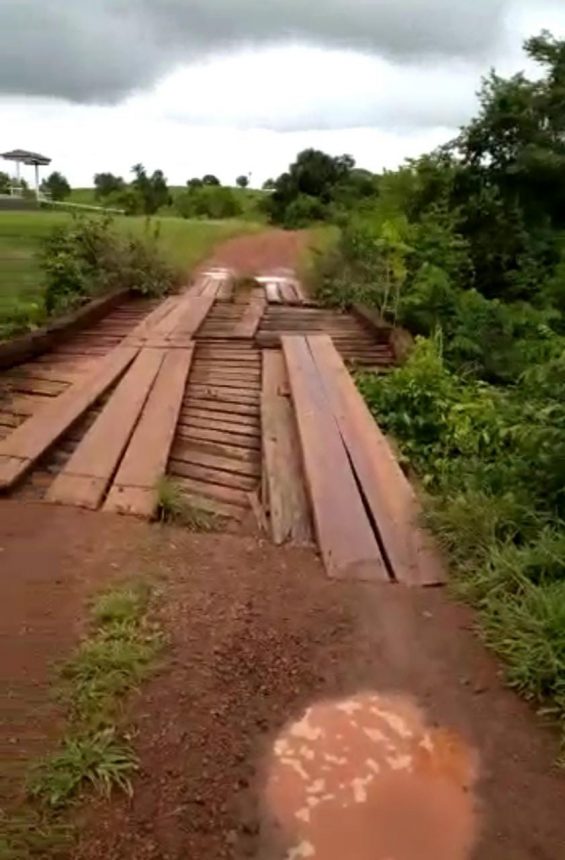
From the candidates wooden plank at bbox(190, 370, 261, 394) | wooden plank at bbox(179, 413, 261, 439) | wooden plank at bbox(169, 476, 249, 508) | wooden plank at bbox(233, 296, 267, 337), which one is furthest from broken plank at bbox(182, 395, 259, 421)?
wooden plank at bbox(233, 296, 267, 337)

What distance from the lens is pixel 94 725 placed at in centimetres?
201

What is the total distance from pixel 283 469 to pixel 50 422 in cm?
132

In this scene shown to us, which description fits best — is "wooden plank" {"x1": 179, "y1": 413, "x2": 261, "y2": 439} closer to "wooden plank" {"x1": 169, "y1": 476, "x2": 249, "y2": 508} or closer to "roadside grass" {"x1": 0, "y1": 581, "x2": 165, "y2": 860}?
"wooden plank" {"x1": 169, "y1": 476, "x2": 249, "y2": 508}

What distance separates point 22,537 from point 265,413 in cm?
205

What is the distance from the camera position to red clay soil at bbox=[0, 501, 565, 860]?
5.81 ft

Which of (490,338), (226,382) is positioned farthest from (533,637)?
(490,338)

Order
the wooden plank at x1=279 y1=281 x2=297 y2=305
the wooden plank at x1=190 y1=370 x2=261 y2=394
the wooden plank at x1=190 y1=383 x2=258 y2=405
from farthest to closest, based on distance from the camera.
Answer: the wooden plank at x1=279 y1=281 x2=297 y2=305 < the wooden plank at x1=190 y1=370 x2=261 y2=394 < the wooden plank at x1=190 y1=383 x2=258 y2=405

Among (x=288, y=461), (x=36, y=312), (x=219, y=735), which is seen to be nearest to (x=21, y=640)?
(x=219, y=735)

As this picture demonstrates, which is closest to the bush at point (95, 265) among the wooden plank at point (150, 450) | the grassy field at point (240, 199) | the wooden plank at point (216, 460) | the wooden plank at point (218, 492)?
the wooden plank at point (150, 450)

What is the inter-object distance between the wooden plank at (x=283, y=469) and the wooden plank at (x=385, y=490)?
267 millimetres

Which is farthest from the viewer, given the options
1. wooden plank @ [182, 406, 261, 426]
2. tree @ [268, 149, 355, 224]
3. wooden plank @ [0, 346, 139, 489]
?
tree @ [268, 149, 355, 224]

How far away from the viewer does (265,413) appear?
4957mm

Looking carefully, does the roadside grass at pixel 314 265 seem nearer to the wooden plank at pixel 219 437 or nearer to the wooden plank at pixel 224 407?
the wooden plank at pixel 224 407

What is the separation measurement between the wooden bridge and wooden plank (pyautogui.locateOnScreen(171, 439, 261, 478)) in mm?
12
